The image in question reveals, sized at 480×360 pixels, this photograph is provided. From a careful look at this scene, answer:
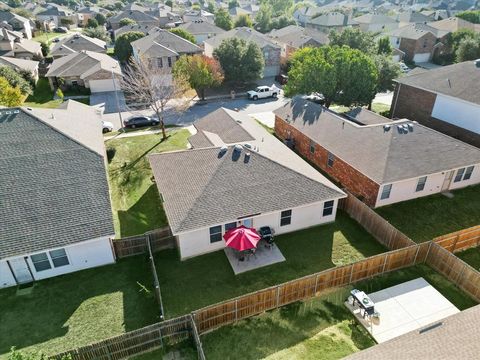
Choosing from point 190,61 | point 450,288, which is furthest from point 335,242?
point 190,61

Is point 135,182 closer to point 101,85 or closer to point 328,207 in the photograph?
point 328,207

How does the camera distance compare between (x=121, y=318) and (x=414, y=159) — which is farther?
(x=414, y=159)

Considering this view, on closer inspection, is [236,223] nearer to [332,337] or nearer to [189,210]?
[189,210]

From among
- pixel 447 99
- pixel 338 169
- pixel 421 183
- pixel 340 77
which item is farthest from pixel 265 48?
pixel 421 183

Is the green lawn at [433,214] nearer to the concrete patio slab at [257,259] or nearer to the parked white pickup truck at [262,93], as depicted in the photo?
the concrete patio slab at [257,259]

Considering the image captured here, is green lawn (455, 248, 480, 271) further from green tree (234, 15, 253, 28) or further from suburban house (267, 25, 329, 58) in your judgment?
green tree (234, 15, 253, 28)

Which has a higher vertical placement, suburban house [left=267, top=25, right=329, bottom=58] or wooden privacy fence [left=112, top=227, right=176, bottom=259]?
suburban house [left=267, top=25, right=329, bottom=58]

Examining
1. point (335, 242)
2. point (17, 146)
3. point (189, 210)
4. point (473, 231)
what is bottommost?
point (335, 242)

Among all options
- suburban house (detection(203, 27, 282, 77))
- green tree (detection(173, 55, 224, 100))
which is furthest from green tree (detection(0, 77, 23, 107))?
suburban house (detection(203, 27, 282, 77))
